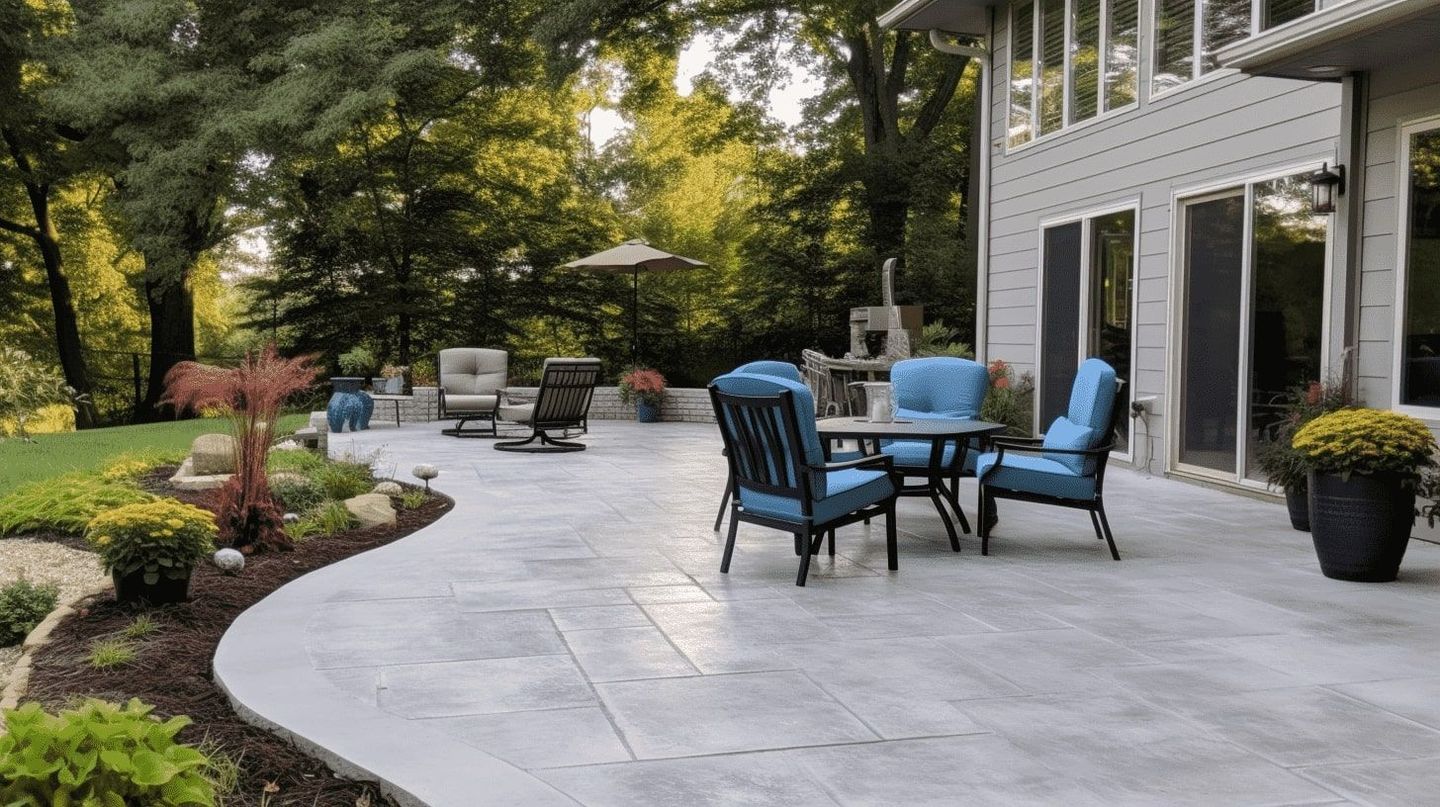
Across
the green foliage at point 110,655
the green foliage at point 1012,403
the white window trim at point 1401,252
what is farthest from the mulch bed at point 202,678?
the green foliage at point 1012,403

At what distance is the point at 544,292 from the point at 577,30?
4859mm

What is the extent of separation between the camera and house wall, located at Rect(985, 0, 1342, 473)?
7.44 metres

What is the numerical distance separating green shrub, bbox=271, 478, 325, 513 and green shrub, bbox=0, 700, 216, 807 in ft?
15.2

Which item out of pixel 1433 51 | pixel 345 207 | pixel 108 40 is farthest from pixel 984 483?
pixel 108 40

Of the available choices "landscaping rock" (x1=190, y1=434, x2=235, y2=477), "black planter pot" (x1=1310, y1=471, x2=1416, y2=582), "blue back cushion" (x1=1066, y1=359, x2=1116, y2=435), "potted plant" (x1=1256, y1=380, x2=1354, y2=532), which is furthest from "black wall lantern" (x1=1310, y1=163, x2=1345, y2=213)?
"landscaping rock" (x1=190, y1=434, x2=235, y2=477)

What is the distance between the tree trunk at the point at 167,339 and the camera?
58.7 feet

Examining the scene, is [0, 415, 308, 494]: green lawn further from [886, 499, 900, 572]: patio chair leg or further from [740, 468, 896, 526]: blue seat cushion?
[886, 499, 900, 572]: patio chair leg

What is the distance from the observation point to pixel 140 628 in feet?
13.0

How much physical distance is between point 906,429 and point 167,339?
15360 millimetres

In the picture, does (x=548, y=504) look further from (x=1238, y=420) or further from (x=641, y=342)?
(x=641, y=342)

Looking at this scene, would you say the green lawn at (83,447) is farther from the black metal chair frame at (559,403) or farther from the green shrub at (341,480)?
the black metal chair frame at (559,403)

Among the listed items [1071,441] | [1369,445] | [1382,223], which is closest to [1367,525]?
[1369,445]

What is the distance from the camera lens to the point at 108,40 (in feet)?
53.7

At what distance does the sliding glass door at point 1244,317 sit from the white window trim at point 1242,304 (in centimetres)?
→ 1
